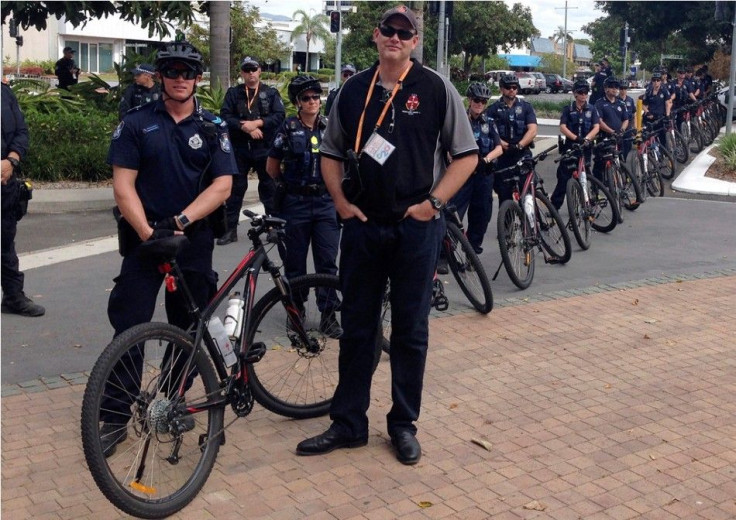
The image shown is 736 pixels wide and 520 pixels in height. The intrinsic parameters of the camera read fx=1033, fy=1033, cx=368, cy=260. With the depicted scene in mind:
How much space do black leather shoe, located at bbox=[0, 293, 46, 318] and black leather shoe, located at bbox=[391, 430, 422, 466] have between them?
12.5 ft

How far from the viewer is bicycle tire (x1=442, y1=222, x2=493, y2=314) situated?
7988mm

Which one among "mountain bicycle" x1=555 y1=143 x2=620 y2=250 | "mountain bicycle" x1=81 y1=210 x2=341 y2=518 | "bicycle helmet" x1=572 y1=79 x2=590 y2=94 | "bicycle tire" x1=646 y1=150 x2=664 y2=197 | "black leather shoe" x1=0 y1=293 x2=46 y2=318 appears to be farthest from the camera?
"bicycle tire" x1=646 y1=150 x2=664 y2=197

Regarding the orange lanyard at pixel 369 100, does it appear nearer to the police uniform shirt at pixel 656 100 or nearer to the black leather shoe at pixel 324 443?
the black leather shoe at pixel 324 443

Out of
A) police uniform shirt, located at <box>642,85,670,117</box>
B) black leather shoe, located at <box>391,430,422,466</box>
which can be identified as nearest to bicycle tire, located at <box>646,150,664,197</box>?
police uniform shirt, located at <box>642,85,670,117</box>

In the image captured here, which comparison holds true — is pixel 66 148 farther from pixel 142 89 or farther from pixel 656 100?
pixel 656 100

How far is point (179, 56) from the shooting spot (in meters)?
4.91

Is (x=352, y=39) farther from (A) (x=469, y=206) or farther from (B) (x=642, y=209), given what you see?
(A) (x=469, y=206)

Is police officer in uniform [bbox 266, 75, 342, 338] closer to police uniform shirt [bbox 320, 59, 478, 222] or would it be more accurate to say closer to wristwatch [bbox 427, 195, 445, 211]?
police uniform shirt [bbox 320, 59, 478, 222]

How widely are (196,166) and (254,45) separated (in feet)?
133

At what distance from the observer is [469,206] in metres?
10.2

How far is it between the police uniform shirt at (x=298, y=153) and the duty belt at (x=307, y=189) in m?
0.02

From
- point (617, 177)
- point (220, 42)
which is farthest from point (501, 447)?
point (220, 42)

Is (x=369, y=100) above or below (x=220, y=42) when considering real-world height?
below

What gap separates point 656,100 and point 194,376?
17.2m
